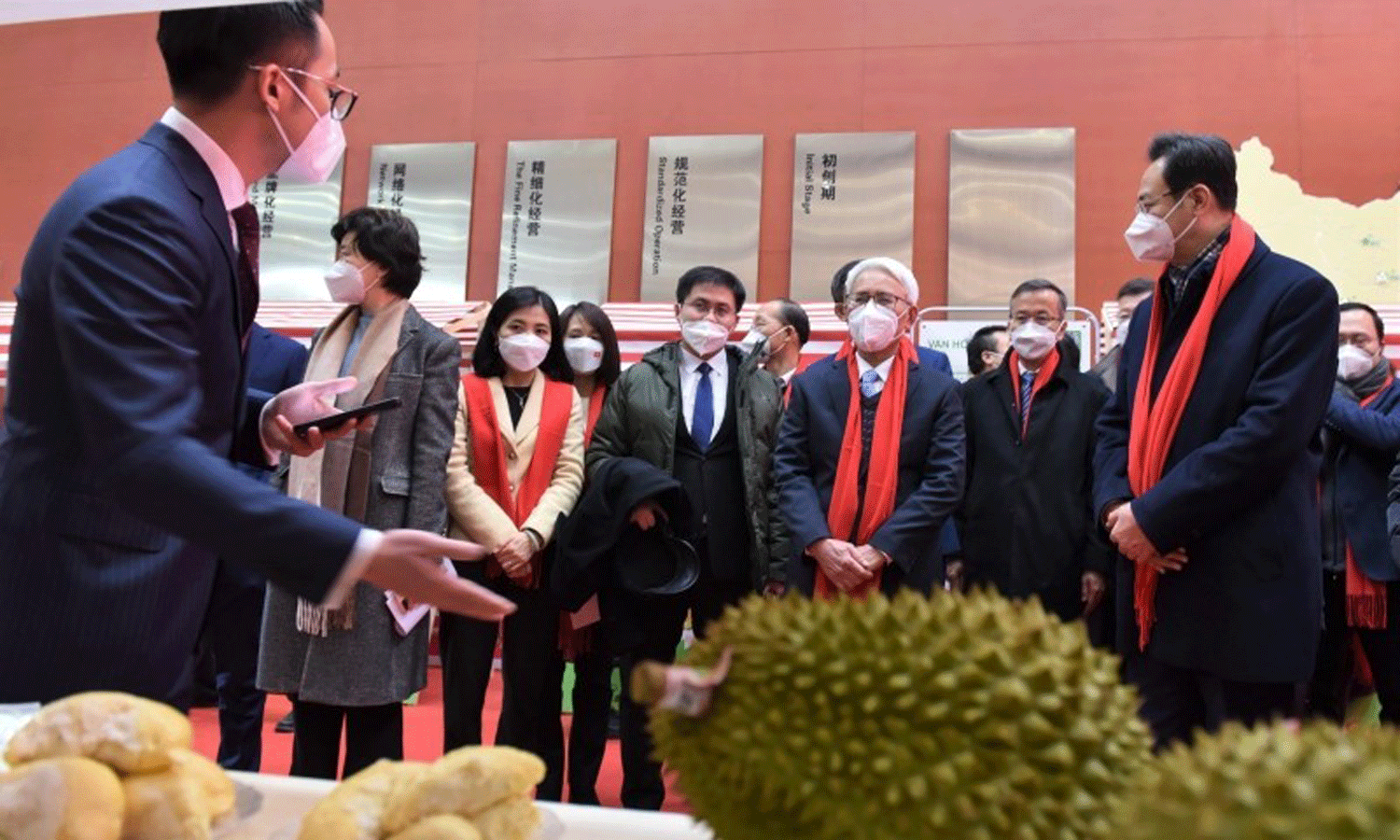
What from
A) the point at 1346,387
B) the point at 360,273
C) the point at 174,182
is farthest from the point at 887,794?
the point at 1346,387

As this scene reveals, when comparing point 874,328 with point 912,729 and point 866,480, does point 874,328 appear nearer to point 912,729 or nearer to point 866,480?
point 866,480

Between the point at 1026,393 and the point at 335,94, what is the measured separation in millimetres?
A: 2336

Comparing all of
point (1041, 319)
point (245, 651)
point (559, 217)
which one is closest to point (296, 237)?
point (559, 217)

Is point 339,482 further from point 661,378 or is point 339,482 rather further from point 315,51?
point 315,51

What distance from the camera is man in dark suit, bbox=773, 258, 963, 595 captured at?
9.41 ft

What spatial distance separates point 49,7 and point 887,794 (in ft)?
4.41

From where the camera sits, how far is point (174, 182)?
120 centimetres

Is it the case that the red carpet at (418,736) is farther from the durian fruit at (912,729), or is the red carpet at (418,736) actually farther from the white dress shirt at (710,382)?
the durian fruit at (912,729)

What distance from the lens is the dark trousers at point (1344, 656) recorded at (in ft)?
11.1

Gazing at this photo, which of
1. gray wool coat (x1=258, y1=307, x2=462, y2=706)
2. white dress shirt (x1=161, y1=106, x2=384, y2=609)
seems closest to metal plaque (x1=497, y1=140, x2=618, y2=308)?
gray wool coat (x1=258, y1=307, x2=462, y2=706)

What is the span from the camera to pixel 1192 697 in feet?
7.09

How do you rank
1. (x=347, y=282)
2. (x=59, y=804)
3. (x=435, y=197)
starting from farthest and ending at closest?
(x=435, y=197), (x=347, y=282), (x=59, y=804)

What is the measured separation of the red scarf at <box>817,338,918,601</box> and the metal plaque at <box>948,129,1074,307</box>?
12.1 feet

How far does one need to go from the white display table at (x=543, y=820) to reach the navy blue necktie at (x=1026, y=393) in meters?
2.54
